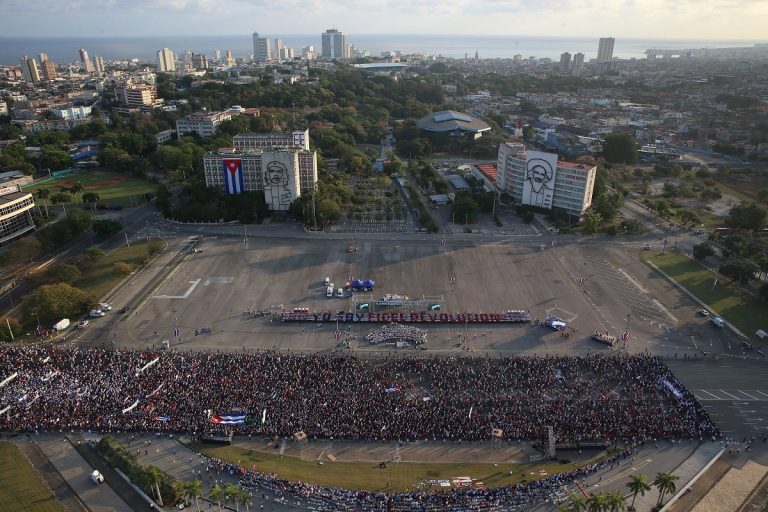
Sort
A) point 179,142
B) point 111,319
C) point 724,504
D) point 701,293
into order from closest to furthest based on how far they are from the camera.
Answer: point 724,504 < point 111,319 < point 701,293 < point 179,142

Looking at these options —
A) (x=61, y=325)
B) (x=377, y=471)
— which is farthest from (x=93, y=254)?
(x=377, y=471)

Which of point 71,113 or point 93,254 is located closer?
point 93,254

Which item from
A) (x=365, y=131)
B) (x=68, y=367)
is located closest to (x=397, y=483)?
(x=68, y=367)

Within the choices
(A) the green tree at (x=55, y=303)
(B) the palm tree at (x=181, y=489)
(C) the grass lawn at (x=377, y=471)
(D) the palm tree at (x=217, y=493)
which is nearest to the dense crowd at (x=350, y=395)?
(C) the grass lawn at (x=377, y=471)

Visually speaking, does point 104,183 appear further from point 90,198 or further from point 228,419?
point 228,419

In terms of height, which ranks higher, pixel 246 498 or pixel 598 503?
pixel 598 503

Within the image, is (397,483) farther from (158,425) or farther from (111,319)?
(111,319)

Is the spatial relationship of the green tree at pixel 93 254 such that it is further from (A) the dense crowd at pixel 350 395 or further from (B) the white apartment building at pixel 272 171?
(B) the white apartment building at pixel 272 171
